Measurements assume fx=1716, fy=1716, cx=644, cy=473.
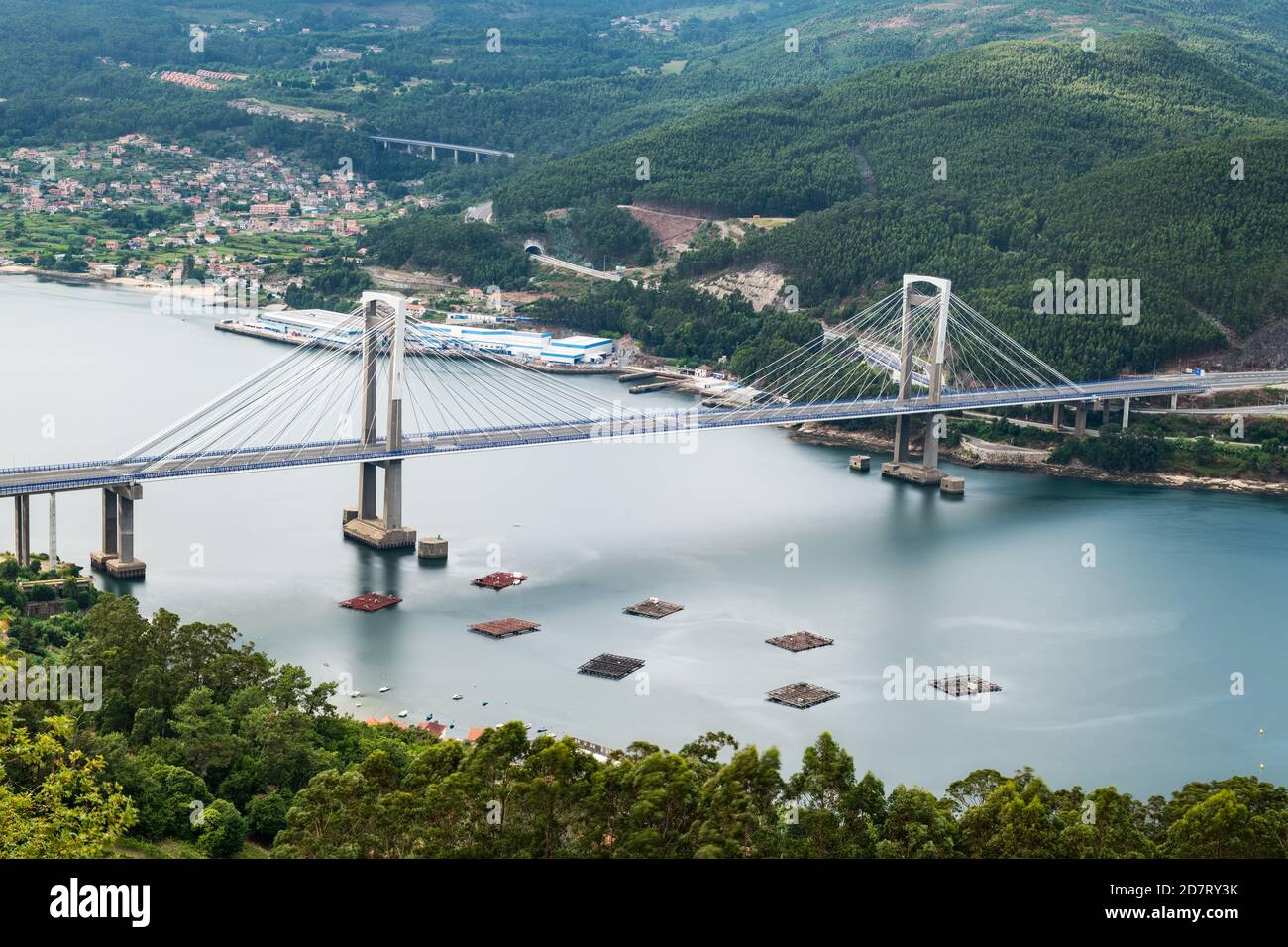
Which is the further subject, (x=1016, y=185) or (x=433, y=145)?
(x=433, y=145)

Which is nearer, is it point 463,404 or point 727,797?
point 727,797

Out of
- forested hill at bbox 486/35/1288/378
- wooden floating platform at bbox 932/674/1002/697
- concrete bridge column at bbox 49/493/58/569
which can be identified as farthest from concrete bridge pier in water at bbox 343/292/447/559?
forested hill at bbox 486/35/1288/378

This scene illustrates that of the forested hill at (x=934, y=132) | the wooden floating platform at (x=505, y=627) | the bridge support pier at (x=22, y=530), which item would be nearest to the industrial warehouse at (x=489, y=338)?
the forested hill at (x=934, y=132)

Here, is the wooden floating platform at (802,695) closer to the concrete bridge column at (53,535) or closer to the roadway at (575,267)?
the concrete bridge column at (53,535)

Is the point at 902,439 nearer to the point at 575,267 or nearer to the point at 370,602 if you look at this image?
the point at 370,602

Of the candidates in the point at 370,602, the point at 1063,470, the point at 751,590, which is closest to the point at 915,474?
the point at 1063,470

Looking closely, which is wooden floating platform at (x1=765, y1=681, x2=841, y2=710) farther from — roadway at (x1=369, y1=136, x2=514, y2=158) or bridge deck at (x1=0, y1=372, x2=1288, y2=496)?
roadway at (x1=369, y1=136, x2=514, y2=158)
